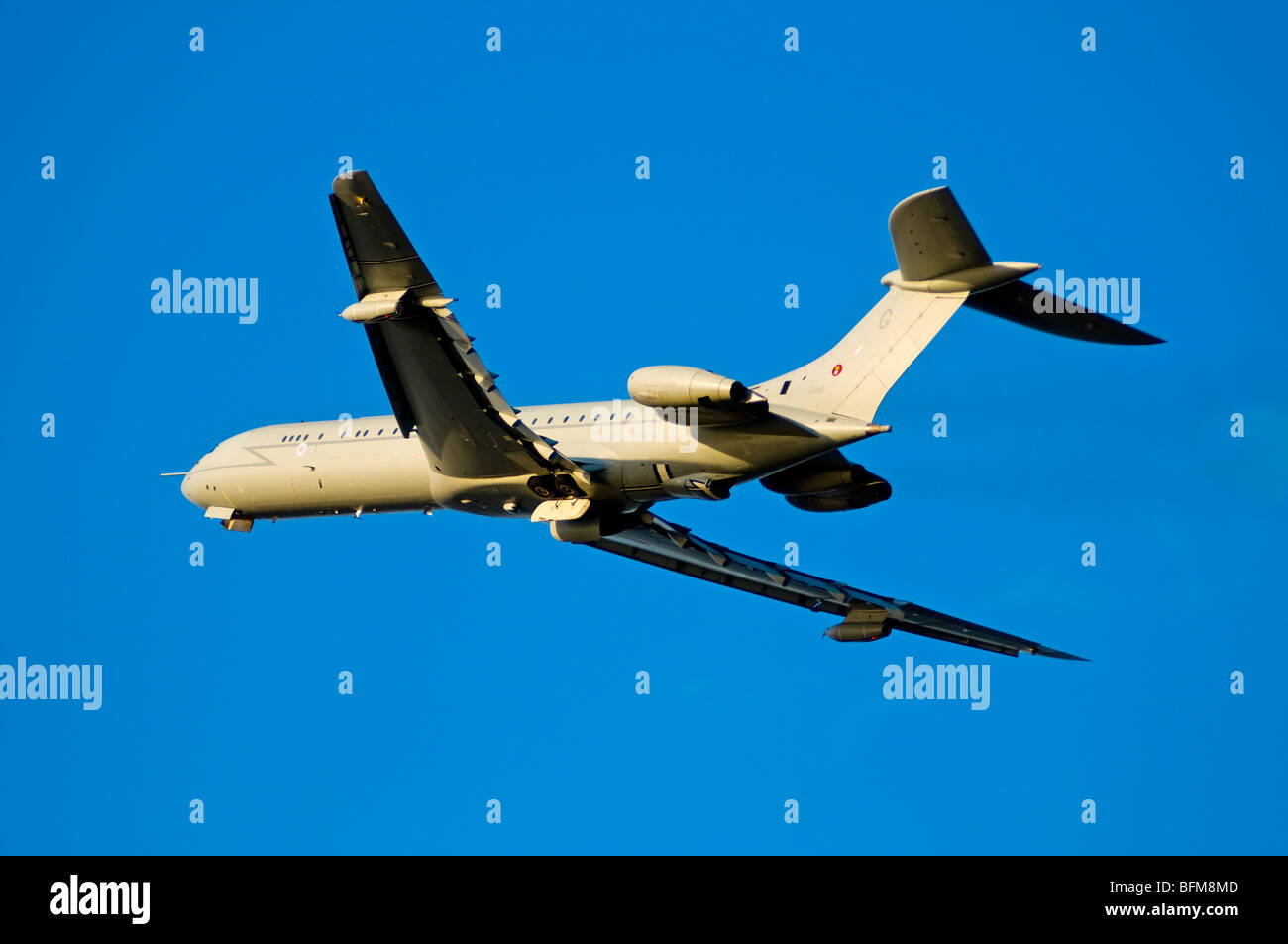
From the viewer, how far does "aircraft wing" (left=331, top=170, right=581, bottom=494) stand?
97.8 ft

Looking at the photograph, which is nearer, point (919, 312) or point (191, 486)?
point (919, 312)

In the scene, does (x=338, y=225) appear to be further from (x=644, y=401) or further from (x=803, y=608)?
(x=803, y=608)

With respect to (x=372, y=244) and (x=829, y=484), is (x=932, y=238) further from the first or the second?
(x=372, y=244)

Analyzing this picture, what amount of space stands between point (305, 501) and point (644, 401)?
11.1m

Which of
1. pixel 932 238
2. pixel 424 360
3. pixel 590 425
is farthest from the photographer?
pixel 590 425

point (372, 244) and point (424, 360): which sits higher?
point (372, 244)

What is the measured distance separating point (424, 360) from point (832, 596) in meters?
14.2

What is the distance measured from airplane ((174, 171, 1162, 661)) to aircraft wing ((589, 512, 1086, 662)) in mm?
1004

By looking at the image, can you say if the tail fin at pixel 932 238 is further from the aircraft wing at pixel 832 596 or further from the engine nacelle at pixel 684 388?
the aircraft wing at pixel 832 596

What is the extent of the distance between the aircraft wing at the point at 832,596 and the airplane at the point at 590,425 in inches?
39.5

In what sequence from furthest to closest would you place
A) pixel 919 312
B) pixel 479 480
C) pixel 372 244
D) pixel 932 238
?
1. pixel 479 480
2. pixel 919 312
3. pixel 932 238
4. pixel 372 244

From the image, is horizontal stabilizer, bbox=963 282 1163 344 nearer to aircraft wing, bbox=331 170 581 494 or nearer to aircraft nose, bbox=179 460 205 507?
aircraft wing, bbox=331 170 581 494

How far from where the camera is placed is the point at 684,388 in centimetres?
3039

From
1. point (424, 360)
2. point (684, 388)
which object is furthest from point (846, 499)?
point (424, 360)
